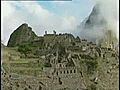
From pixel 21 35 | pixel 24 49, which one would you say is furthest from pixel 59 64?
pixel 21 35

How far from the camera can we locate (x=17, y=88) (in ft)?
16.4

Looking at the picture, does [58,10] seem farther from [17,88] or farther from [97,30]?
[17,88]

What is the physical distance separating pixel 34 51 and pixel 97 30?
747mm

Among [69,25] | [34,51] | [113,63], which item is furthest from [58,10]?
[113,63]

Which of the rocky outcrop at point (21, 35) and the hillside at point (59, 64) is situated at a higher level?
the rocky outcrop at point (21, 35)

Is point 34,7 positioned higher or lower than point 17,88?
higher

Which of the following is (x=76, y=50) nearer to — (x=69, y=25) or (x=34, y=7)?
(x=69, y=25)

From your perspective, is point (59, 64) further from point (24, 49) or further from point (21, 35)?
point (21, 35)

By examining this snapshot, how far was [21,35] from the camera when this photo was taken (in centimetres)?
504

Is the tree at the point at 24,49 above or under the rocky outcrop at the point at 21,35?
under

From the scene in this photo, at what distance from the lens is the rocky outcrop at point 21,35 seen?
16.2ft

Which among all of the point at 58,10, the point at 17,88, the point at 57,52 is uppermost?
the point at 58,10

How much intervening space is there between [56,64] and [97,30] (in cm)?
60

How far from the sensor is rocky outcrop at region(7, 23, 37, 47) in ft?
16.2
